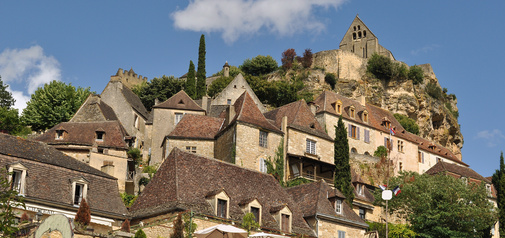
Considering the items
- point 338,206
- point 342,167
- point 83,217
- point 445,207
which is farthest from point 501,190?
point 83,217

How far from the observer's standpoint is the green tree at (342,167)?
1781 inches

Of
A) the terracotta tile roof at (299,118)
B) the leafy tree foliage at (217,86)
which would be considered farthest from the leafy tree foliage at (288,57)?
the terracotta tile roof at (299,118)

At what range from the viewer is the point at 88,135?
46.7 meters

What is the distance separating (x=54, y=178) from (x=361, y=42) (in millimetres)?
68381

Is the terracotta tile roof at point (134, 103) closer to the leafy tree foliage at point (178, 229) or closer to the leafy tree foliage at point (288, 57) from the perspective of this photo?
the leafy tree foliage at point (288, 57)

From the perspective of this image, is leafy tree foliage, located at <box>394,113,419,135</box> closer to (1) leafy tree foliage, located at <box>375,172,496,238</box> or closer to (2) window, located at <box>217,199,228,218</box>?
(1) leafy tree foliage, located at <box>375,172,496,238</box>

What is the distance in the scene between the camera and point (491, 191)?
5928 centimetres

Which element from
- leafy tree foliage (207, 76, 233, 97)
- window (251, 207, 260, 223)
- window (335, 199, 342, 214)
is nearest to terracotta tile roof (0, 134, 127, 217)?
window (251, 207, 260, 223)

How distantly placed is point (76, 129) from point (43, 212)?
2256cm

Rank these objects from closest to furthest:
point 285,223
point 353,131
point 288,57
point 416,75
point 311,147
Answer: point 285,223 < point 311,147 < point 353,131 < point 416,75 < point 288,57

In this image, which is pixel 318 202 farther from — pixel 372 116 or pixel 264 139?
pixel 372 116

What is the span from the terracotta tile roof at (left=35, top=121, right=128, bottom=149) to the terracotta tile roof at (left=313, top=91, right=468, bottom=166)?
20.7 m

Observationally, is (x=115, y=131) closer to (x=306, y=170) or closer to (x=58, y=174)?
(x=306, y=170)

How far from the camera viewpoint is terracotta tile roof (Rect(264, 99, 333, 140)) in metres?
50.5
